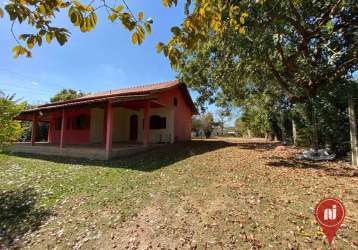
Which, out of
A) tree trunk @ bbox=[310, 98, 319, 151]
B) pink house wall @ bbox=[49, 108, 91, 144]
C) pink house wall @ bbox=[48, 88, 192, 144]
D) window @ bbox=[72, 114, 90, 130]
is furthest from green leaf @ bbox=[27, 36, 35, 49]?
window @ bbox=[72, 114, 90, 130]

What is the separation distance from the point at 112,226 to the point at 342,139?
8353 millimetres

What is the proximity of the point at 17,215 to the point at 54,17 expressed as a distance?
5860 millimetres

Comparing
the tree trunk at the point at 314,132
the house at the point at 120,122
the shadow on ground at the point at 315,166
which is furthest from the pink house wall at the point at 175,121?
the tree trunk at the point at 314,132

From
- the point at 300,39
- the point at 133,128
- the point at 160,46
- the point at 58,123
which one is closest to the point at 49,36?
the point at 160,46

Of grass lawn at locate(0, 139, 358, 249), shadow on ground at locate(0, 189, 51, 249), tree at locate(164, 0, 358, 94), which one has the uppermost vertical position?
tree at locate(164, 0, 358, 94)

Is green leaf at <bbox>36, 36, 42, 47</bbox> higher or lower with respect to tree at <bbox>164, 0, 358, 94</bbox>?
lower

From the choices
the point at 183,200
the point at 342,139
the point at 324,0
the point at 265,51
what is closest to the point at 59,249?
the point at 183,200

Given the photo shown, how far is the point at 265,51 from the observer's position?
7418 mm

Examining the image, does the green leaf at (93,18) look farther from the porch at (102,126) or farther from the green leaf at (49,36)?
the porch at (102,126)

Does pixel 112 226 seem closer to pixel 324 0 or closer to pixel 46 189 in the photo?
pixel 46 189

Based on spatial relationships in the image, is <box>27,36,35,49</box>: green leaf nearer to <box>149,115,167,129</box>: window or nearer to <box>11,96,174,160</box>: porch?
<box>11,96,174,160</box>: porch

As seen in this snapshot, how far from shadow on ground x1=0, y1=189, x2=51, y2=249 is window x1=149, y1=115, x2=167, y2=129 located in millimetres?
10393

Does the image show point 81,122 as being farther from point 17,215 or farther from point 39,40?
point 39,40

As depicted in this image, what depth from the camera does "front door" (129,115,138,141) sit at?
1817cm
